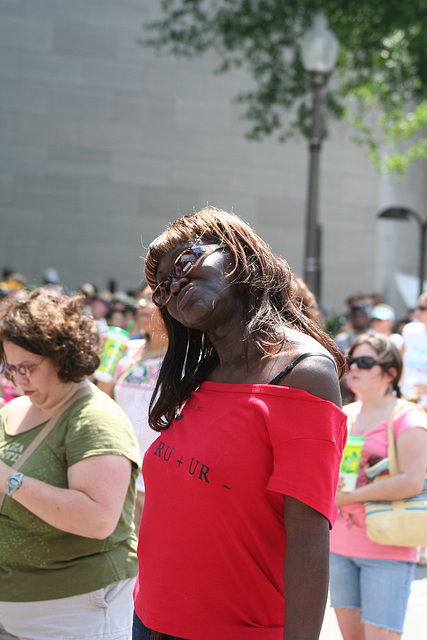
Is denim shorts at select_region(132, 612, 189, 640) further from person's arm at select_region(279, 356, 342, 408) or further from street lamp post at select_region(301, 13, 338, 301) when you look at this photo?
street lamp post at select_region(301, 13, 338, 301)

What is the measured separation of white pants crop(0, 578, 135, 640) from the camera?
2605 mm

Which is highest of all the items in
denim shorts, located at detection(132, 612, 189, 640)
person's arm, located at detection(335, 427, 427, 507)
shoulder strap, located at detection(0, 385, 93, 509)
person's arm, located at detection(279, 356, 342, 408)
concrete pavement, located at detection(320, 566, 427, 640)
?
person's arm, located at detection(279, 356, 342, 408)

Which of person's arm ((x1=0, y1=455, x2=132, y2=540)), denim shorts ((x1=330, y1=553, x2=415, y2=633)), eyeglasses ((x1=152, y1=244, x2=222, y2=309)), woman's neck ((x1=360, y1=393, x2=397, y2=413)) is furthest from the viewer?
woman's neck ((x1=360, y1=393, x2=397, y2=413))

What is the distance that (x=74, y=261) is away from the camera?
18.0m

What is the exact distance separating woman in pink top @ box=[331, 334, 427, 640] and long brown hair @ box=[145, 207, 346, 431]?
1.66 m

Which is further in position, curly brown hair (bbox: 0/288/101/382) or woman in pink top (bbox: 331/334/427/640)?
woman in pink top (bbox: 331/334/427/640)

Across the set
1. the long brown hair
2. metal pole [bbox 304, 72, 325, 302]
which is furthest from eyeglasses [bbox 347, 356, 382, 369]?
metal pole [bbox 304, 72, 325, 302]

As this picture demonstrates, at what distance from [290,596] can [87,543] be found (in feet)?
4.14

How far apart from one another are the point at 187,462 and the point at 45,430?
116 cm

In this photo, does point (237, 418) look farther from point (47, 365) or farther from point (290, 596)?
point (47, 365)

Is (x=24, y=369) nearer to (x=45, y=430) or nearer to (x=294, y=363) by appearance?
(x=45, y=430)

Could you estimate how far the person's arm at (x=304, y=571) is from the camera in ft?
5.22

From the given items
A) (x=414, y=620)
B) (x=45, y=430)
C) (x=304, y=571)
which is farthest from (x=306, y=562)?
(x=414, y=620)

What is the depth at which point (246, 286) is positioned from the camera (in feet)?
6.20
